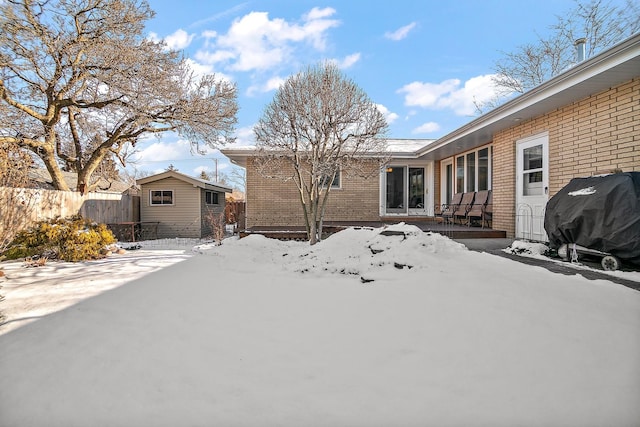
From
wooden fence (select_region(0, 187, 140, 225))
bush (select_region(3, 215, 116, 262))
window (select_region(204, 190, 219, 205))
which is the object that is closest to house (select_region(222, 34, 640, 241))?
bush (select_region(3, 215, 116, 262))

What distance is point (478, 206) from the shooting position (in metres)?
9.41

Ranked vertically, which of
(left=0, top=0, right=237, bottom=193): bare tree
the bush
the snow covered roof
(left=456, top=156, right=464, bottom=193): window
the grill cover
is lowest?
the bush

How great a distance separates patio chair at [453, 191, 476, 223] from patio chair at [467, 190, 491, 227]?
18cm

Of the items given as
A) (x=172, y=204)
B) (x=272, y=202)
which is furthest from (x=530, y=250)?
(x=172, y=204)

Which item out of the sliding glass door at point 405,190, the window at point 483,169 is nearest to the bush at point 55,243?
the sliding glass door at point 405,190

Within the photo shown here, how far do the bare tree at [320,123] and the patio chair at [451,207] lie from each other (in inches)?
172

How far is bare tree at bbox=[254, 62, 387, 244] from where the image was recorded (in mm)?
7125

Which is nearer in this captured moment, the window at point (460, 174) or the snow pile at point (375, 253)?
the snow pile at point (375, 253)

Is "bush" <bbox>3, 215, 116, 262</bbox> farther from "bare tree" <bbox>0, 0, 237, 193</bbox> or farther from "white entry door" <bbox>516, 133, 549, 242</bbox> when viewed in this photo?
"white entry door" <bbox>516, 133, 549, 242</bbox>

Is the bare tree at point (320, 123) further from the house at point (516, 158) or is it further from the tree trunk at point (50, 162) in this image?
the tree trunk at point (50, 162)

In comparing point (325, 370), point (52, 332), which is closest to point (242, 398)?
point (325, 370)

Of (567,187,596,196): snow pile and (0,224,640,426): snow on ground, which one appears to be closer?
(0,224,640,426): snow on ground

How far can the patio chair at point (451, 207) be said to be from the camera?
10.7 m

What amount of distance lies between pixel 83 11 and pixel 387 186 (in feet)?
35.5
